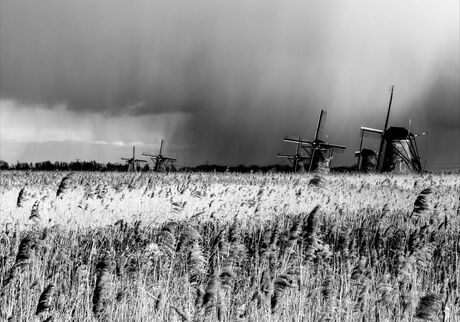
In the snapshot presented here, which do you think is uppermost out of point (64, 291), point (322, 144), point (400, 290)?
point (322, 144)

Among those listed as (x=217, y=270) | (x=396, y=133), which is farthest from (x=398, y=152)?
(x=217, y=270)

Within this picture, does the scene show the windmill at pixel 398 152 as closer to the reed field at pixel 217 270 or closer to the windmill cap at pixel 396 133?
the windmill cap at pixel 396 133

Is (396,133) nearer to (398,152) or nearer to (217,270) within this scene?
(398,152)

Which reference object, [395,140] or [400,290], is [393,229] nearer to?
[400,290]

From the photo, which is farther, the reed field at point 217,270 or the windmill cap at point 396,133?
the windmill cap at point 396,133

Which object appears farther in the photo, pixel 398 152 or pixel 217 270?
pixel 398 152

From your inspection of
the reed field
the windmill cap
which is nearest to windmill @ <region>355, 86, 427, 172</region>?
the windmill cap

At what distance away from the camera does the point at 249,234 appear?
1012 cm

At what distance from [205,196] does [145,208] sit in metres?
2.45

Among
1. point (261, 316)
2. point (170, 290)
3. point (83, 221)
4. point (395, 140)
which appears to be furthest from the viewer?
point (395, 140)

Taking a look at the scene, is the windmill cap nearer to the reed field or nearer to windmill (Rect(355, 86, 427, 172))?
windmill (Rect(355, 86, 427, 172))

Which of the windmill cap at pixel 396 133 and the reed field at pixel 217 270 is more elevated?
the windmill cap at pixel 396 133

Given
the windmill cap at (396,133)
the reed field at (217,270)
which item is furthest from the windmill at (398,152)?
the reed field at (217,270)

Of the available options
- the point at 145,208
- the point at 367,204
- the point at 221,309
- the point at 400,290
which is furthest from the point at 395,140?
the point at 221,309
